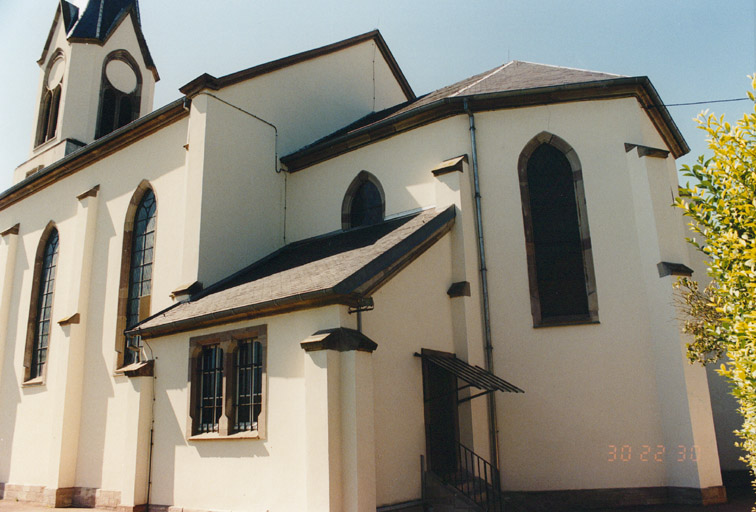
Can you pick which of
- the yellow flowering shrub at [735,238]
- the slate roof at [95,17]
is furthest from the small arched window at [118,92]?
the yellow flowering shrub at [735,238]

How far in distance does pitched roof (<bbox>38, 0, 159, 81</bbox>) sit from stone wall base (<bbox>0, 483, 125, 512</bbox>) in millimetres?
15231

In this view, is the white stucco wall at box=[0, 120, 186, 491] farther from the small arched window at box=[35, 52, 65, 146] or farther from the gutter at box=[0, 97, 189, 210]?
the small arched window at box=[35, 52, 65, 146]

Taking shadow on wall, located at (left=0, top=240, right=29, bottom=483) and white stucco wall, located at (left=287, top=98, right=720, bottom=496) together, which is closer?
white stucco wall, located at (left=287, top=98, right=720, bottom=496)

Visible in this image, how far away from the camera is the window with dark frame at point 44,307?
17016 mm

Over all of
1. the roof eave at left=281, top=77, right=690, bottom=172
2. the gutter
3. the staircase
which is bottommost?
the staircase

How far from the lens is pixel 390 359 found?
9508 mm

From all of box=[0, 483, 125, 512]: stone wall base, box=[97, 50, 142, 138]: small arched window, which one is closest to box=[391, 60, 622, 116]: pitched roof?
box=[0, 483, 125, 512]: stone wall base

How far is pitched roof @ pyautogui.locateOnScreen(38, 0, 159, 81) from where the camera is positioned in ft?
71.6

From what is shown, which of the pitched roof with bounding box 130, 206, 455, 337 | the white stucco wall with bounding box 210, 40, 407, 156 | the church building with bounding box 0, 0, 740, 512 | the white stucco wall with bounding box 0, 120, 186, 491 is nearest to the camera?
the pitched roof with bounding box 130, 206, 455, 337

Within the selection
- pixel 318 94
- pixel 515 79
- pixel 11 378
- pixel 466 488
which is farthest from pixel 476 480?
pixel 11 378

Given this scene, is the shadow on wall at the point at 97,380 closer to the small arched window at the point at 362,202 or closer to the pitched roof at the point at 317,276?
the pitched roof at the point at 317,276

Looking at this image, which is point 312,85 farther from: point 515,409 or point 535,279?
point 515,409

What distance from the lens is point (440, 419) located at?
411 inches

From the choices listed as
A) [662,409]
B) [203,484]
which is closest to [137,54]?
[203,484]
